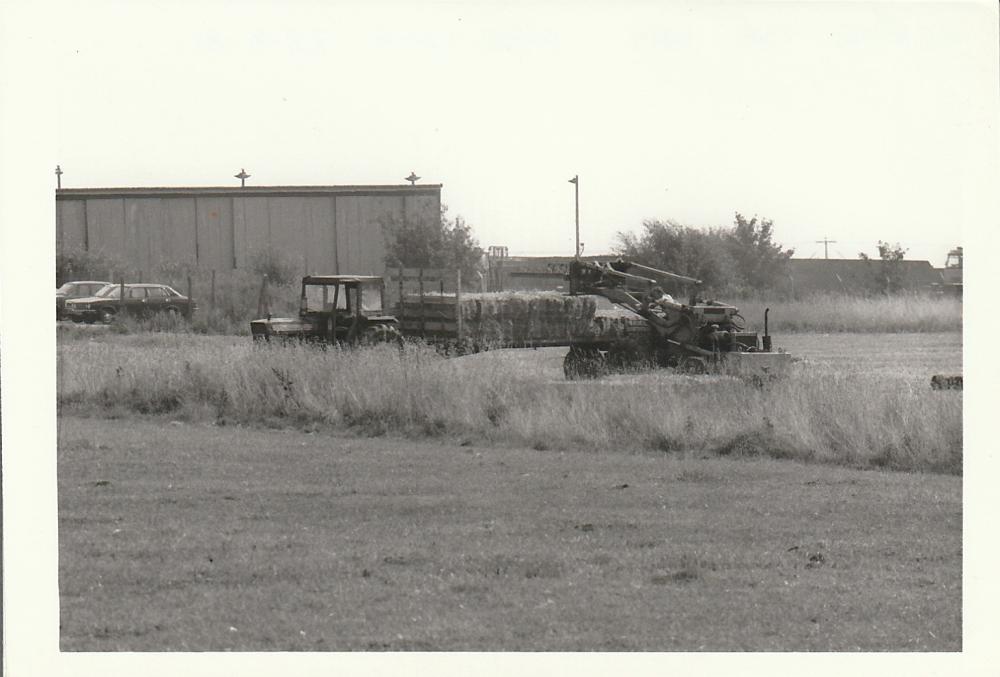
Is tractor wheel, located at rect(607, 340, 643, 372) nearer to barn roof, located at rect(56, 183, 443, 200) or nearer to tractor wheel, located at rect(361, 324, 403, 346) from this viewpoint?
tractor wheel, located at rect(361, 324, 403, 346)

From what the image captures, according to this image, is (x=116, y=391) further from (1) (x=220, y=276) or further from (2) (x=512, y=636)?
(1) (x=220, y=276)

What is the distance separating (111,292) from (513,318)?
17212mm

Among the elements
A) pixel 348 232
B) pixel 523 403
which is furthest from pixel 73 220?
pixel 523 403

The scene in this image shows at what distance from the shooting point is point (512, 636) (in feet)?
22.6

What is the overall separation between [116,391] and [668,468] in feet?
25.7

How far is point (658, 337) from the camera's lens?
1953cm

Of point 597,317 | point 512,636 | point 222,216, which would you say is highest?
point 222,216

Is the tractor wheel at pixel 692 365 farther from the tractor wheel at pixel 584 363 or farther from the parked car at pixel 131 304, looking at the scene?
the parked car at pixel 131 304

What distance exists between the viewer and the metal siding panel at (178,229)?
42875 millimetres

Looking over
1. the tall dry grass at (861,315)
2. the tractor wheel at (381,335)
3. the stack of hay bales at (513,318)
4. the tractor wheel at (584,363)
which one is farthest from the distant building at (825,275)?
the tractor wheel at (381,335)

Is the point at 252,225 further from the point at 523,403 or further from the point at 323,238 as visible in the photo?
the point at 523,403

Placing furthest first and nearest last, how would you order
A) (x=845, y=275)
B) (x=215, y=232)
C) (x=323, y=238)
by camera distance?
(x=845, y=275) → (x=215, y=232) → (x=323, y=238)

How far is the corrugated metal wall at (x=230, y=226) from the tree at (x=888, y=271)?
565 inches

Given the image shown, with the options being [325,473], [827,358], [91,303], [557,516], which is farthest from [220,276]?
[557,516]
